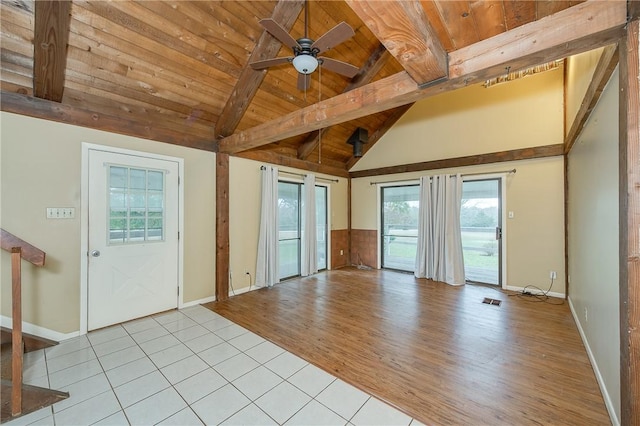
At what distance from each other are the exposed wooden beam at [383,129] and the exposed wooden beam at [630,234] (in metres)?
4.33

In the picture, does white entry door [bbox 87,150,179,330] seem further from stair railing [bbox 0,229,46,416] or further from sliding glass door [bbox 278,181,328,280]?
sliding glass door [bbox 278,181,328,280]

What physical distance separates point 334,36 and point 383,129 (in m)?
3.94

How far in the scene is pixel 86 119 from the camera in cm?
288

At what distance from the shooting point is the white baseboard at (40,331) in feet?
7.97

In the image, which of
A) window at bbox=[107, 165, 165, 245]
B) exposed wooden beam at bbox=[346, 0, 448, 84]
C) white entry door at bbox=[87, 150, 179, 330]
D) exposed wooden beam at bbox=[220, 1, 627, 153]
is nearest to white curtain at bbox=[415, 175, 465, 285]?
exposed wooden beam at bbox=[220, 1, 627, 153]

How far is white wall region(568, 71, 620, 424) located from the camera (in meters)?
1.68

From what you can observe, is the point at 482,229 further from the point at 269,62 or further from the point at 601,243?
the point at 269,62

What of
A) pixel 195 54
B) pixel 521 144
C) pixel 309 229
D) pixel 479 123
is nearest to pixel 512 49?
pixel 195 54

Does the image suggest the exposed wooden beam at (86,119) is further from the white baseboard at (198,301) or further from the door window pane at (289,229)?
the white baseboard at (198,301)

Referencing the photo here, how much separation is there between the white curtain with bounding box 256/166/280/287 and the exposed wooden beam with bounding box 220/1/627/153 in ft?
6.56

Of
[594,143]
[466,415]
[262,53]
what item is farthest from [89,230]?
[594,143]

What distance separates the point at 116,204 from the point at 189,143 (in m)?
1.24

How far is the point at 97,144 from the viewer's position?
2957mm

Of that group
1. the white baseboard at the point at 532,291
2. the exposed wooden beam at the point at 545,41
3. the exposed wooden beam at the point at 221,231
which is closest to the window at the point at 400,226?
the white baseboard at the point at 532,291
